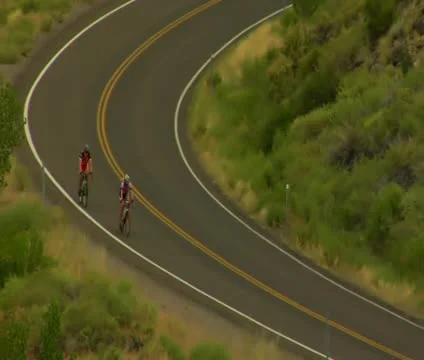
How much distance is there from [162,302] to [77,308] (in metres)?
3.06

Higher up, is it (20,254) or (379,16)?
(379,16)

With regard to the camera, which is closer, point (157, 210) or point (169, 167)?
point (157, 210)

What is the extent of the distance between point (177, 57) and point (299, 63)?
7.50 metres

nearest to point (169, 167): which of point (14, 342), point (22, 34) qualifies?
point (22, 34)

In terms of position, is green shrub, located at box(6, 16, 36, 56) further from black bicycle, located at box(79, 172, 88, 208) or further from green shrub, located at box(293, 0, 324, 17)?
black bicycle, located at box(79, 172, 88, 208)

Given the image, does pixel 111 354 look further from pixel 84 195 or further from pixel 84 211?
pixel 84 195

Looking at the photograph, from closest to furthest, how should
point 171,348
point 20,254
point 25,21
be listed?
point 171,348 → point 20,254 → point 25,21

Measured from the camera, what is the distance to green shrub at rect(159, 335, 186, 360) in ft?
92.8

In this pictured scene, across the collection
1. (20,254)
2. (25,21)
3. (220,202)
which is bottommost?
(20,254)

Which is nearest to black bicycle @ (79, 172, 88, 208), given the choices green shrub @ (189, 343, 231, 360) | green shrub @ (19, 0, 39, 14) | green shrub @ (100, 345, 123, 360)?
green shrub @ (100, 345, 123, 360)

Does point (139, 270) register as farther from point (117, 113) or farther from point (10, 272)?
point (117, 113)

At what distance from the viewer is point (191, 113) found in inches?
1820

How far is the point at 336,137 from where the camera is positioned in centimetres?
3934

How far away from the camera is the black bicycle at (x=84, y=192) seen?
37.0 m
